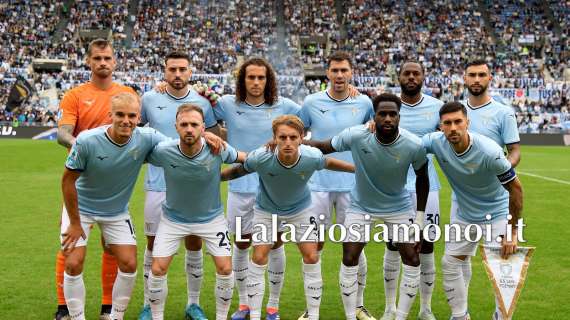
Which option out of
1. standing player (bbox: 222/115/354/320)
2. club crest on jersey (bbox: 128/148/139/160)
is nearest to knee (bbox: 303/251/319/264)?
standing player (bbox: 222/115/354/320)

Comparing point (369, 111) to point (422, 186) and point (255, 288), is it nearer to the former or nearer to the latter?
point (422, 186)

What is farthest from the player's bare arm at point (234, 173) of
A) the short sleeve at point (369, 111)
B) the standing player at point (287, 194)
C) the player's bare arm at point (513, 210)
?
the player's bare arm at point (513, 210)

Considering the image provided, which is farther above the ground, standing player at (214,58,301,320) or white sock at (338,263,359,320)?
standing player at (214,58,301,320)

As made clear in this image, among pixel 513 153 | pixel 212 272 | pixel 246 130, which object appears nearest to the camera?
pixel 513 153

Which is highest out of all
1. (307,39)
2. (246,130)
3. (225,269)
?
(307,39)

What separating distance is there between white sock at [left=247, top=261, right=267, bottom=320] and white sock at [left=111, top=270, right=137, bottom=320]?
101 centimetres

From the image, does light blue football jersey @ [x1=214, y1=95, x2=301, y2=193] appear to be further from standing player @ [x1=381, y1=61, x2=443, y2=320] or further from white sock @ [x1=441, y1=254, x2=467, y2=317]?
white sock @ [x1=441, y1=254, x2=467, y2=317]

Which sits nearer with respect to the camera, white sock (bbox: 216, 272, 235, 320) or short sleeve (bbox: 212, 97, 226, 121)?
white sock (bbox: 216, 272, 235, 320)

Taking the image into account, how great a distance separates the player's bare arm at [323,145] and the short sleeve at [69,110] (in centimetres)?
209

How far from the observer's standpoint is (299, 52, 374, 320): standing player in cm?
682

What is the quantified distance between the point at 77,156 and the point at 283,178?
5.70ft

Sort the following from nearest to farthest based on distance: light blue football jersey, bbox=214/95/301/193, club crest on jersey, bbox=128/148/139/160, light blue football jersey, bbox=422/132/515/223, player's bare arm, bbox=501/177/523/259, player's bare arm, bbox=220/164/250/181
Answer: player's bare arm, bbox=501/177/523/259
light blue football jersey, bbox=422/132/515/223
club crest on jersey, bbox=128/148/139/160
player's bare arm, bbox=220/164/250/181
light blue football jersey, bbox=214/95/301/193

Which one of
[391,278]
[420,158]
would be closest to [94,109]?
[420,158]

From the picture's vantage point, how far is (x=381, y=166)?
6066 millimetres
